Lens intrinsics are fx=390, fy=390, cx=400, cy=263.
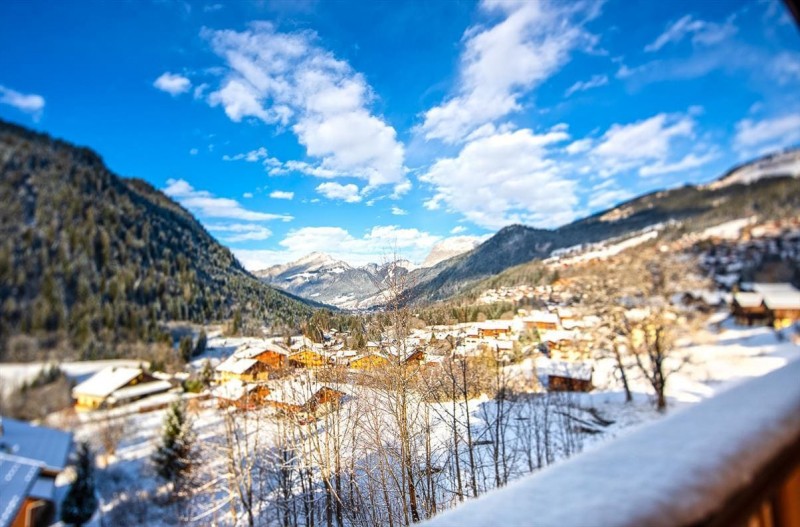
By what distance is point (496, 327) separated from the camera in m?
4.03

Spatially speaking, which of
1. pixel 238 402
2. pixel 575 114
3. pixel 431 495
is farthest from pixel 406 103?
pixel 238 402

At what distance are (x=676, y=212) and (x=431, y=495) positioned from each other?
11.5 ft

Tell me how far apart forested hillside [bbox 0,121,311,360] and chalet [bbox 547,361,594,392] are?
340cm

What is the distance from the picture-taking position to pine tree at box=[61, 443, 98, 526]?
1.49 metres

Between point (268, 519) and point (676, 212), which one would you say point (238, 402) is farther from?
point (676, 212)

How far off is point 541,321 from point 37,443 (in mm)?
3561

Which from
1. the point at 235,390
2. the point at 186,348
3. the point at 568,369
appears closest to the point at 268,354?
the point at 235,390

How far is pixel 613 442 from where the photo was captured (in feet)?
1.75

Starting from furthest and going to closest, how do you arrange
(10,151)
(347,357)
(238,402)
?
(238,402) → (347,357) → (10,151)

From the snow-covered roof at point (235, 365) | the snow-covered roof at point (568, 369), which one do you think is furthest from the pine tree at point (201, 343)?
the snow-covered roof at point (568, 369)

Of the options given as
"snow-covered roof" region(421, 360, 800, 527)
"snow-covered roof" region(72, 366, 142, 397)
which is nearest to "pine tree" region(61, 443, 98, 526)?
"snow-covered roof" region(72, 366, 142, 397)

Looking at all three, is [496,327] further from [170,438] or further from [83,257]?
[83,257]

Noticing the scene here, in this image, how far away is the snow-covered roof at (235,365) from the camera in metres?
3.35

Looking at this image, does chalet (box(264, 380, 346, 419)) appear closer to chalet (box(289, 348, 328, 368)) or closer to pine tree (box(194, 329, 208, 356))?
chalet (box(289, 348, 328, 368))
